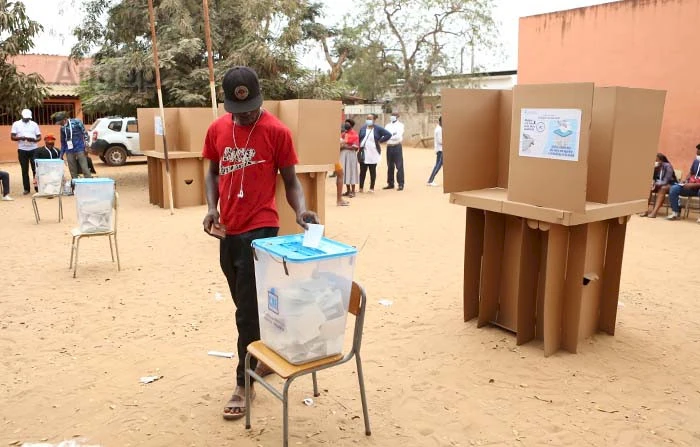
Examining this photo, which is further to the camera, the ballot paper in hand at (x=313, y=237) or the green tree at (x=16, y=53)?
the green tree at (x=16, y=53)

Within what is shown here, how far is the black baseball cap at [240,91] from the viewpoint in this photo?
3.20 meters

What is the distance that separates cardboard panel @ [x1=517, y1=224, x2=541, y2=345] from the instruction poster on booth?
0.55m

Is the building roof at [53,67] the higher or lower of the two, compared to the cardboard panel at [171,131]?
higher

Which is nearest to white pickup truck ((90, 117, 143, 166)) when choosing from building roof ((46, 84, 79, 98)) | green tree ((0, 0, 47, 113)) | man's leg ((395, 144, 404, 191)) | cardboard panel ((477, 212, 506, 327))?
building roof ((46, 84, 79, 98))

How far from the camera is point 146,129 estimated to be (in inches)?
451

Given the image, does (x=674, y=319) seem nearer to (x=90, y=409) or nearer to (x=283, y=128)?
(x=283, y=128)

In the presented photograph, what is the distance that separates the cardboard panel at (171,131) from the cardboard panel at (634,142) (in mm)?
8699

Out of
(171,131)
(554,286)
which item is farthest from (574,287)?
(171,131)

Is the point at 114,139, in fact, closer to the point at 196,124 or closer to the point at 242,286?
the point at 196,124

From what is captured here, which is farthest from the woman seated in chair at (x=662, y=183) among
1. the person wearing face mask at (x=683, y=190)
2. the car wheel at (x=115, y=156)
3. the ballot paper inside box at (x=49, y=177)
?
the car wheel at (x=115, y=156)

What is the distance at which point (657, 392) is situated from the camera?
→ 3.83 metres

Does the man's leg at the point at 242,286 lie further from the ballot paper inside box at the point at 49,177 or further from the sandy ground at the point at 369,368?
the ballot paper inside box at the point at 49,177

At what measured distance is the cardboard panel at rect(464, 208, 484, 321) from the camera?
488 cm

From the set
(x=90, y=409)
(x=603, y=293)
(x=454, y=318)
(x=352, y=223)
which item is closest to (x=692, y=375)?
(x=603, y=293)
